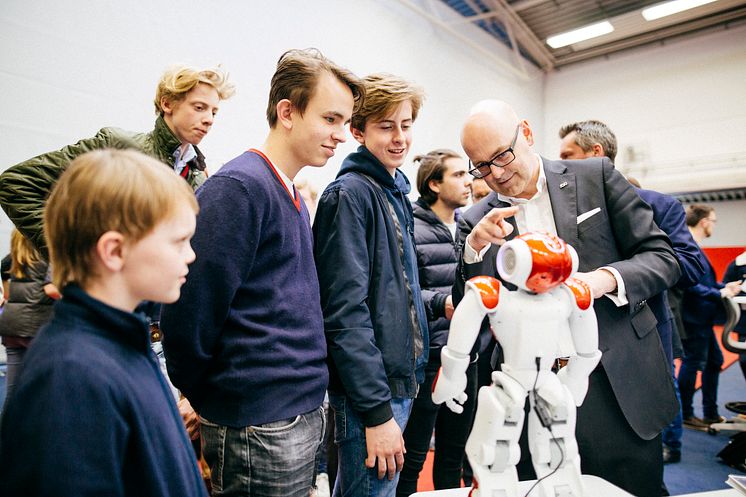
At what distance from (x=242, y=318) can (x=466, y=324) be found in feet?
1.56

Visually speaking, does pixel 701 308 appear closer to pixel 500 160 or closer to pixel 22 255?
pixel 500 160

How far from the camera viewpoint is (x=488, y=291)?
3.03 ft

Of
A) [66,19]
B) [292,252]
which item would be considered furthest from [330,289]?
[66,19]

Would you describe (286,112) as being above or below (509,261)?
above

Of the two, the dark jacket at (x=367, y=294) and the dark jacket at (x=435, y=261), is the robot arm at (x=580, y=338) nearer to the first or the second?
the dark jacket at (x=367, y=294)

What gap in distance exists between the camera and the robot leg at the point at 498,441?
0.90 m

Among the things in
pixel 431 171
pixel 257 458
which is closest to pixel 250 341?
pixel 257 458

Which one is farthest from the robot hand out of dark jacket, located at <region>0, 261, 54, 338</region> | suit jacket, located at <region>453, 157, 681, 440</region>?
dark jacket, located at <region>0, 261, 54, 338</region>

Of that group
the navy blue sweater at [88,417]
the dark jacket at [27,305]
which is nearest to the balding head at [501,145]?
the navy blue sweater at [88,417]

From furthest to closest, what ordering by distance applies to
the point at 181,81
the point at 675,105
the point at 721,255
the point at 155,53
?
the point at 721,255 < the point at 675,105 < the point at 155,53 < the point at 181,81

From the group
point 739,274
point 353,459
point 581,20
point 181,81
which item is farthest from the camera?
point 581,20

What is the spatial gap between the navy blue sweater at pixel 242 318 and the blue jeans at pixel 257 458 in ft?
0.08

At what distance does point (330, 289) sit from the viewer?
1.10 meters

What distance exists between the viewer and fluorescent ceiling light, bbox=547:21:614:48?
21.8 ft
